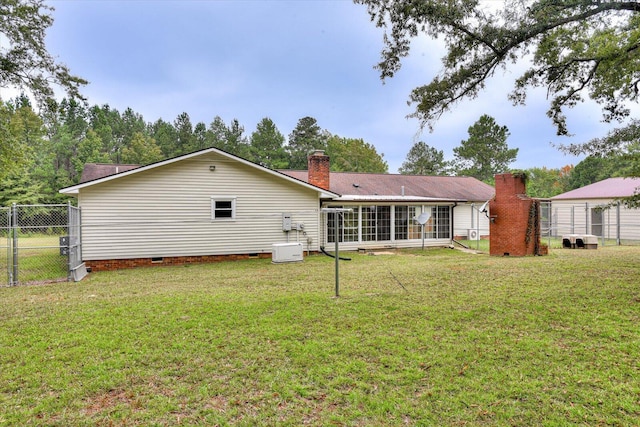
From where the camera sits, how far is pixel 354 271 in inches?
375

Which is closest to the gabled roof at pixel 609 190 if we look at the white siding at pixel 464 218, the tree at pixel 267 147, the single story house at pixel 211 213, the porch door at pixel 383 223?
the white siding at pixel 464 218

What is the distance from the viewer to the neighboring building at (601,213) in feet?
57.6

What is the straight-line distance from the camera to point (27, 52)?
10.2 m

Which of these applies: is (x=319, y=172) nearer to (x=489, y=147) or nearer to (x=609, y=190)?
(x=609, y=190)

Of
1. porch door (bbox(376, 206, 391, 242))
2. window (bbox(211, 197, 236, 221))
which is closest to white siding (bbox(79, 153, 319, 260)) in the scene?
window (bbox(211, 197, 236, 221))

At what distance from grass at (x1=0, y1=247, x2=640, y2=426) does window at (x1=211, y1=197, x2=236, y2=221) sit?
209 inches

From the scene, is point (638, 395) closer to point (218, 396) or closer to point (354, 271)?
point (218, 396)

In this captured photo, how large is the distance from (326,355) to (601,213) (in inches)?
886

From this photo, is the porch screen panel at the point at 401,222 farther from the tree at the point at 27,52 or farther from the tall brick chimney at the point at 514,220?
the tree at the point at 27,52

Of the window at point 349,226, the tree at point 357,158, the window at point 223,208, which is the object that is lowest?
the window at point 349,226

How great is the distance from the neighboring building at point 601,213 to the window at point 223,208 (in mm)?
15526

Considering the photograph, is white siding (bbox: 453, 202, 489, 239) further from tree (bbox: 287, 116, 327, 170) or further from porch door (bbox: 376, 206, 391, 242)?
tree (bbox: 287, 116, 327, 170)

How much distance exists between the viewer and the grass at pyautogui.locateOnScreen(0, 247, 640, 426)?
109 inches

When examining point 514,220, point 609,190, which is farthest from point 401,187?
point 609,190
